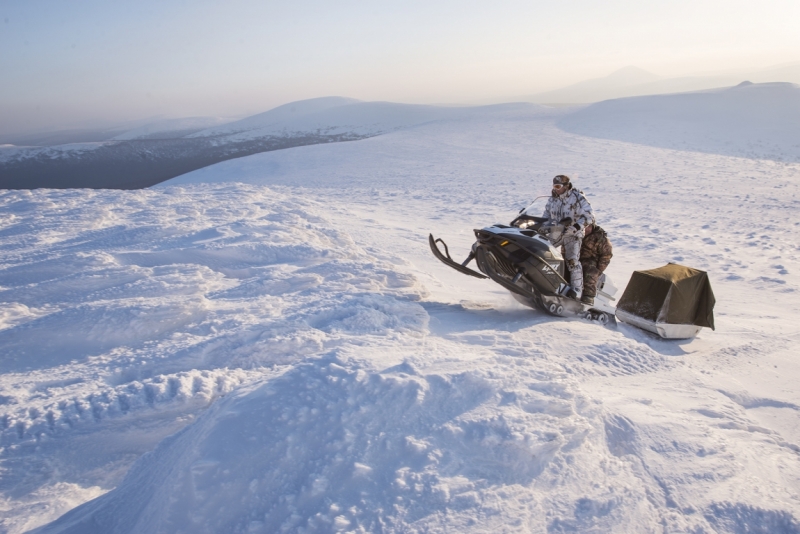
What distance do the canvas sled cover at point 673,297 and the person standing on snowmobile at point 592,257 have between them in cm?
43

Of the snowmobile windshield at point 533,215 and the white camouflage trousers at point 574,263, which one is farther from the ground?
the snowmobile windshield at point 533,215

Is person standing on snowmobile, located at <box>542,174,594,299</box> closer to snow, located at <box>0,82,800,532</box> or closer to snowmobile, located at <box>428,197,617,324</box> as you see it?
snowmobile, located at <box>428,197,617,324</box>

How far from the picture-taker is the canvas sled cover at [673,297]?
527 cm

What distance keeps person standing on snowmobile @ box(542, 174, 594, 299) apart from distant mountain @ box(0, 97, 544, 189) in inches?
888

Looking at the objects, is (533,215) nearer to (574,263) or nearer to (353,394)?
(574,263)

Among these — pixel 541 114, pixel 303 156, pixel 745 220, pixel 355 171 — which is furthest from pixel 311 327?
pixel 541 114

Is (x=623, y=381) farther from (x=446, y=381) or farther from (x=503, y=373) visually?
(x=446, y=381)

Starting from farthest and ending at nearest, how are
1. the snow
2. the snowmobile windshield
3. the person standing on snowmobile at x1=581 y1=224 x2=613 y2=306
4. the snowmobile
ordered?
the person standing on snowmobile at x1=581 y1=224 x2=613 y2=306, the snowmobile windshield, the snowmobile, the snow

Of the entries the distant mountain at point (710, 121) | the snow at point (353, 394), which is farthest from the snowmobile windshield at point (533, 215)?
the distant mountain at point (710, 121)

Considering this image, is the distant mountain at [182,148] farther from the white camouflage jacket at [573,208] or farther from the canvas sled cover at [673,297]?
the canvas sled cover at [673,297]

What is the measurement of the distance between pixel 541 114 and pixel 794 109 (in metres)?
13.6

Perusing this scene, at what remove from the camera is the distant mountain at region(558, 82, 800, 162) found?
2178 centimetres

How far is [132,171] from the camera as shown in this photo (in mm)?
33219

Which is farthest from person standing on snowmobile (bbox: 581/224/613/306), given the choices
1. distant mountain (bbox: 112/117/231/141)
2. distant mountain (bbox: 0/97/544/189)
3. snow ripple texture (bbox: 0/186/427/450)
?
distant mountain (bbox: 112/117/231/141)
